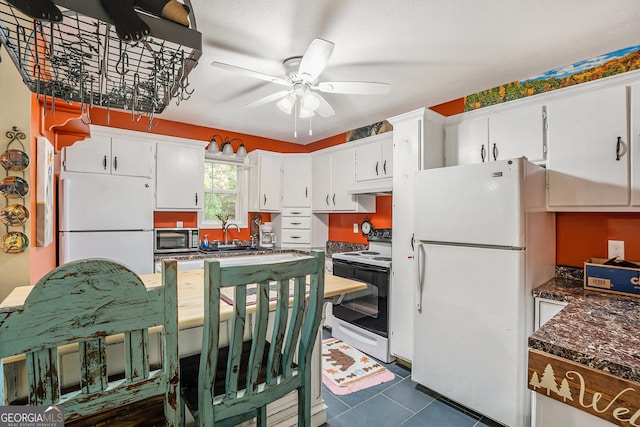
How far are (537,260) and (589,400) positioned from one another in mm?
1301

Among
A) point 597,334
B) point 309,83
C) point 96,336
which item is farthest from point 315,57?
point 597,334

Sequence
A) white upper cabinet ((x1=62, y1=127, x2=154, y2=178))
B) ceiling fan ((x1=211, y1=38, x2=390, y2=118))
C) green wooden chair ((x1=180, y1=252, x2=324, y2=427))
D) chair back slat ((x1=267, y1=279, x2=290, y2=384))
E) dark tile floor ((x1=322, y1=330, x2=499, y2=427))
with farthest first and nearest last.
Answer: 1. white upper cabinet ((x1=62, y1=127, x2=154, y2=178))
2. dark tile floor ((x1=322, y1=330, x2=499, y2=427))
3. ceiling fan ((x1=211, y1=38, x2=390, y2=118))
4. chair back slat ((x1=267, y1=279, x2=290, y2=384))
5. green wooden chair ((x1=180, y1=252, x2=324, y2=427))

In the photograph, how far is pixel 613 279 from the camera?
186 cm

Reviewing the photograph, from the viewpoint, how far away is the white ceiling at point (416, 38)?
165 cm

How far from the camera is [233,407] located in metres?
1.10

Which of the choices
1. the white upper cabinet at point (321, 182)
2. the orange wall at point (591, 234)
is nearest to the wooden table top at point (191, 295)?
the orange wall at point (591, 234)

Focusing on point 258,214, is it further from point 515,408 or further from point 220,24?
→ point 515,408

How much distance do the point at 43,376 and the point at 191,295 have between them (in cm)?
67

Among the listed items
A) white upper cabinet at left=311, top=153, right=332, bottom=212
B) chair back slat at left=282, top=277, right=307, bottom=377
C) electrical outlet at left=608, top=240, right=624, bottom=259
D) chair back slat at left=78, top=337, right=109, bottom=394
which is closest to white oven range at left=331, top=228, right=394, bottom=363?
white upper cabinet at left=311, top=153, right=332, bottom=212

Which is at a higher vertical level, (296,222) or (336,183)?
(336,183)

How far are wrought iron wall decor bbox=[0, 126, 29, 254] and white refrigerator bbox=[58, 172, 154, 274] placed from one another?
1.01 meters

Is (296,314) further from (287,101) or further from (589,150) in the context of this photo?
(589,150)

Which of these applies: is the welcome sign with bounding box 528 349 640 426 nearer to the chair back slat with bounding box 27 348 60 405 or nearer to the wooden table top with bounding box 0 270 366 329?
the wooden table top with bounding box 0 270 366 329

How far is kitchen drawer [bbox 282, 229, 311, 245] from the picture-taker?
164 inches
